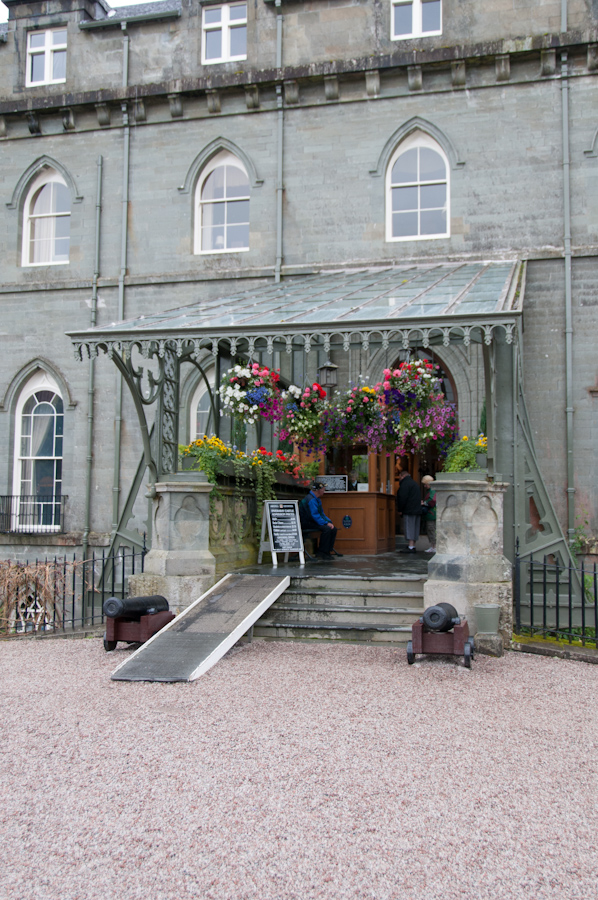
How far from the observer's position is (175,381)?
31.4 ft

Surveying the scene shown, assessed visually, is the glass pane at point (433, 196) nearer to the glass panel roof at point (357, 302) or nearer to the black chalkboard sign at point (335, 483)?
the glass panel roof at point (357, 302)

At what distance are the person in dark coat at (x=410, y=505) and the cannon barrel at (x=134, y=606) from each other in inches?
260

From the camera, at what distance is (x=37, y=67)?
599 inches

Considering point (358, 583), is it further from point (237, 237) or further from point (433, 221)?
point (237, 237)

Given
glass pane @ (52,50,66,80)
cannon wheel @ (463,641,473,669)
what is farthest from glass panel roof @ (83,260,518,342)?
glass pane @ (52,50,66,80)

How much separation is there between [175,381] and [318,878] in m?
7.12

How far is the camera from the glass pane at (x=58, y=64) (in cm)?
1505

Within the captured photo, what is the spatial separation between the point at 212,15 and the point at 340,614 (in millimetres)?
11850

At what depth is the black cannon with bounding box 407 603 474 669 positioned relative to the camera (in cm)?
680

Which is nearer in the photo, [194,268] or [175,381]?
[175,381]

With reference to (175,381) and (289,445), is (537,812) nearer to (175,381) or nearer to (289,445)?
(175,381)

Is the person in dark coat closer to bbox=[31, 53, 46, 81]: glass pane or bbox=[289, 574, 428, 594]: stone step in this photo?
bbox=[289, 574, 428, 594]: stone step

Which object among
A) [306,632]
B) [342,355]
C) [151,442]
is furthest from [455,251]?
[306,632]

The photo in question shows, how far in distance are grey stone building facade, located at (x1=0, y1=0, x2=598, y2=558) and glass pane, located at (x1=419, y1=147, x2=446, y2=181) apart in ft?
0.12
